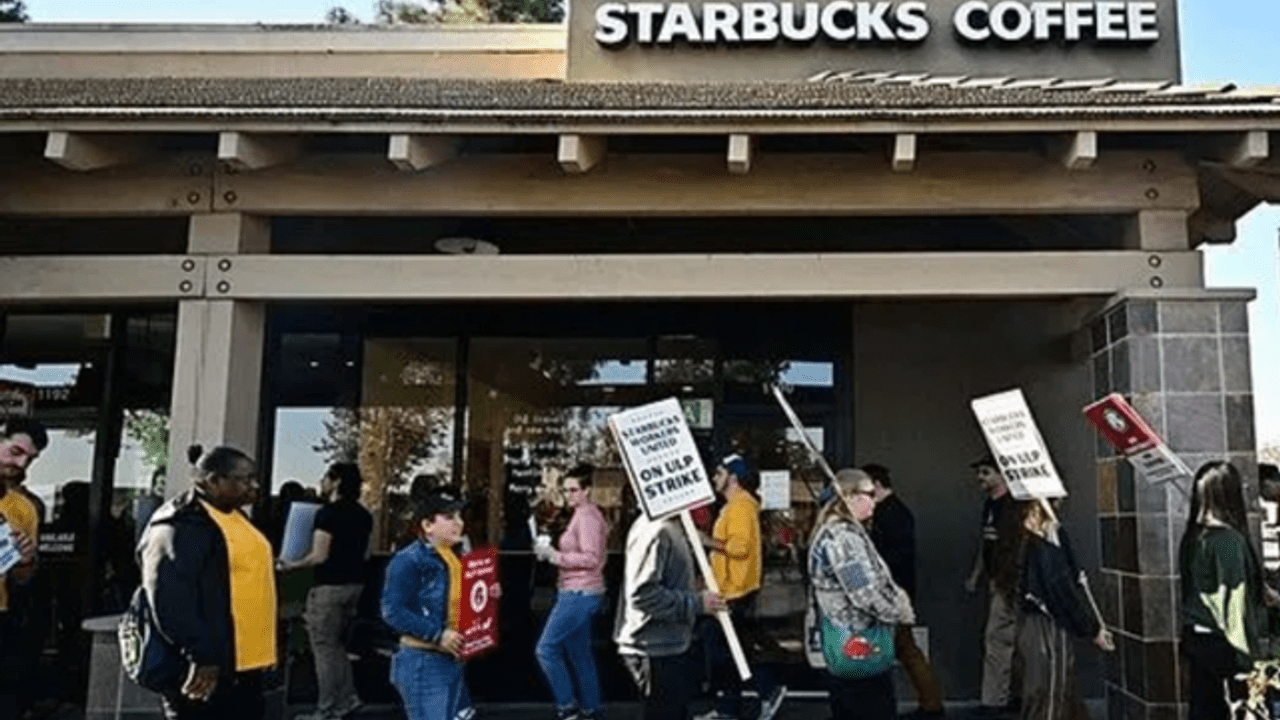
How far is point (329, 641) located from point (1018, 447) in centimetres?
455

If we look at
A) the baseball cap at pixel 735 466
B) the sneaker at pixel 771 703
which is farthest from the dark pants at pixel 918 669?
the baseball cap at pixel 735 466

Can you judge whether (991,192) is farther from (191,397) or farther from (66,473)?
(66,473)

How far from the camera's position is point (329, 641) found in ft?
22.9

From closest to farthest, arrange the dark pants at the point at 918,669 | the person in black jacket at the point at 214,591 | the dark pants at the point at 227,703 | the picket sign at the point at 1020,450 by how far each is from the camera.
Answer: the person in black jacket at the point at 214,591 < the dark pants at the point at 227,703 < the picket sign at the point at 1020,450 < the dark pants at the point at 918,669

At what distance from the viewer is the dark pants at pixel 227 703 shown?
161 inches

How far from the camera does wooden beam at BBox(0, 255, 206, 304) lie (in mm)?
5844

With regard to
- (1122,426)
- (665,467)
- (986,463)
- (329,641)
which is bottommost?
(329,641)

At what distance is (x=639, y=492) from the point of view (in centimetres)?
523

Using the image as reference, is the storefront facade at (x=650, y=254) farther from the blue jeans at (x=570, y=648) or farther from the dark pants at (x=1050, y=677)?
the blue jeans at (x=570, y=648)

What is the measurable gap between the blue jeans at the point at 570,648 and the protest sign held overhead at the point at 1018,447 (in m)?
2.59

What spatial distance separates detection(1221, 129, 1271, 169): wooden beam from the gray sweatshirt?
11.6 feet

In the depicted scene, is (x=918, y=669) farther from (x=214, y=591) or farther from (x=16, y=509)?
(x=16, y=509)

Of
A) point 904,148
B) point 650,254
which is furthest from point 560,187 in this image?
point 904,148

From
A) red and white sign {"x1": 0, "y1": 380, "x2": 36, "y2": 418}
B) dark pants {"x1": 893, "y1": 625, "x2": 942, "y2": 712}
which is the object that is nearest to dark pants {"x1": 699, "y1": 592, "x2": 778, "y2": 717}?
dark pants {"x1": 893, "y1": 625, "x2": 942, "y2": 712}
